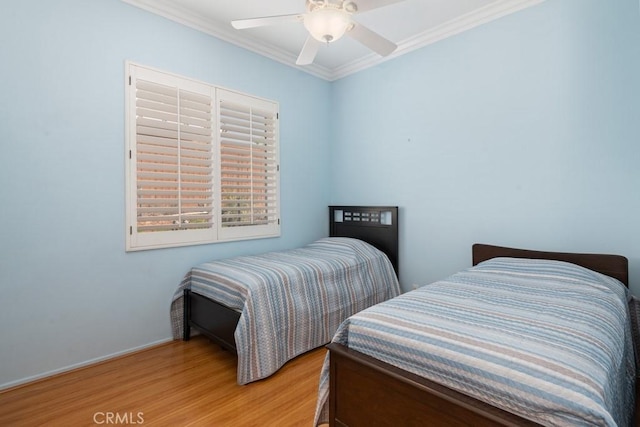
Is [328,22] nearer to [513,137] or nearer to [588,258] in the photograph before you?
[513,137]

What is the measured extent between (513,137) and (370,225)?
1.53 m

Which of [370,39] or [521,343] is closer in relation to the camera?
[521,343]

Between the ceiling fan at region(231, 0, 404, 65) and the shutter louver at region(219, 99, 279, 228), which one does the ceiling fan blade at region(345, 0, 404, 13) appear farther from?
the shutter louver at region(219, 99, 279, 228)

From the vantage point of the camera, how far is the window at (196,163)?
94.3 inches

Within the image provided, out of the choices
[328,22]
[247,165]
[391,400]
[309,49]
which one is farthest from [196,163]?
[391,400]

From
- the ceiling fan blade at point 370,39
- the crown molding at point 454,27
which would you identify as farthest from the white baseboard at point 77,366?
the crown molding at point 454,27

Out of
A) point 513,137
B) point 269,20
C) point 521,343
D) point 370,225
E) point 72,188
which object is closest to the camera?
point 521,343

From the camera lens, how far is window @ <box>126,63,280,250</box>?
2.39m

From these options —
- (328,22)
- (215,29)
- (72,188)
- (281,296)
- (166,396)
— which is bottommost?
(166,396)

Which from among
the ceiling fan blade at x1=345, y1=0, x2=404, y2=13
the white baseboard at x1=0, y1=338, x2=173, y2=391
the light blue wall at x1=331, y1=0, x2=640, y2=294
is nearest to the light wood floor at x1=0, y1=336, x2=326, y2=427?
the white baseboard at x1=0, y1=338, x2=173, y2=391

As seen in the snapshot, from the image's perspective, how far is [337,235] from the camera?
12.3 ft

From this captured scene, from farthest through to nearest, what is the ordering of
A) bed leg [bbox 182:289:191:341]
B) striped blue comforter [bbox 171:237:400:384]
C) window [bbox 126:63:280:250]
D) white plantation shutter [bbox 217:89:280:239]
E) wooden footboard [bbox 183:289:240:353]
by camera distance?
1. white plantation shutter [bbox 217:89:280:239]
2. bed leg [bbox 182:289:191:341]
3. window [bbox 126:63:280:250]
4. wooden footboard [bbox 183:289:240:353]
5. striped blue comforter [bbox 171:237:400:384]

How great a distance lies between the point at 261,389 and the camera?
193 centimetres

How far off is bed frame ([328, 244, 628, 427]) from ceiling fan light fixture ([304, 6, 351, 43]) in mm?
1644
